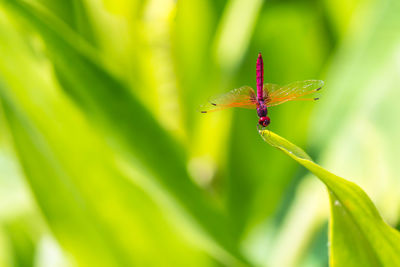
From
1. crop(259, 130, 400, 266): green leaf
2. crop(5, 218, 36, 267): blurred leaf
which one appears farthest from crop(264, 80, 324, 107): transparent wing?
crop(5, 218, 36, 267): blurred leaf

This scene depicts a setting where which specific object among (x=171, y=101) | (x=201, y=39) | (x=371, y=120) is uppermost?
(x=201, y=39)

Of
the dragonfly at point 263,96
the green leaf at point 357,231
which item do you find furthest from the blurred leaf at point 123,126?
the green leaf at point 357,231

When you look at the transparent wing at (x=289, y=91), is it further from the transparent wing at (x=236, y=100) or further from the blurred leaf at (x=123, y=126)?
the blurred leaf at (x=123, y=126)

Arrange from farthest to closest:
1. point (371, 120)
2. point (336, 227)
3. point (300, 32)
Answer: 1. point (300, 32)
2. point (371, 120)
3. point (336, 227)

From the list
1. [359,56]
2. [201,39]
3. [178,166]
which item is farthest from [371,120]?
[201,39]

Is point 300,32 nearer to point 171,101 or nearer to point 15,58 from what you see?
point 171,101

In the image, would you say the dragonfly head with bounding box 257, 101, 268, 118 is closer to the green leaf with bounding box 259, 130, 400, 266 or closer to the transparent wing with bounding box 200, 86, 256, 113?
the transparent wing with bounding box 200, 86, 256, 113

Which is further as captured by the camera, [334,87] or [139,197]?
[334,87]
